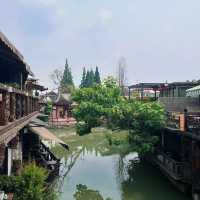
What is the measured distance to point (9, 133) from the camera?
10.5 metres

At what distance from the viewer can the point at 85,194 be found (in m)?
23.7

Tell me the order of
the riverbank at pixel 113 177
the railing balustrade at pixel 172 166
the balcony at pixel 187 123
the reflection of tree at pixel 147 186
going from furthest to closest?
the riverbank at pixel 113 177 < the reflection of tree at pixel 147 186 < the railing balustrade at pixel 172 166 < the balcony at pixel 187 123

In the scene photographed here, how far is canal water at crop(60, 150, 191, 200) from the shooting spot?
75.4 ft


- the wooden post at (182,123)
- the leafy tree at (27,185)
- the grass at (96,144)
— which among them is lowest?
the grass at (96,144)

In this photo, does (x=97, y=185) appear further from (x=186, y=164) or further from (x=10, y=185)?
(x=10, y=185)

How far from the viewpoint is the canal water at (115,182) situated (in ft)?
75.4

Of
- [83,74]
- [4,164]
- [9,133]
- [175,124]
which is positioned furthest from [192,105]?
[83,74]

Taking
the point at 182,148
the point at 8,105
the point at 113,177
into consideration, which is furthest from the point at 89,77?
the point at 8,105

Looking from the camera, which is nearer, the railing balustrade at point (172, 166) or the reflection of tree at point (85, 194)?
the railing balustrade at point (172, 166)

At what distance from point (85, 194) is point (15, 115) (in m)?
10.7

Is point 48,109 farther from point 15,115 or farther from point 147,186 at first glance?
point 15,115

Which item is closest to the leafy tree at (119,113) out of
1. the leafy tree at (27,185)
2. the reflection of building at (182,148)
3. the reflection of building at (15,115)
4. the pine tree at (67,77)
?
the reflection of building at (182,148)

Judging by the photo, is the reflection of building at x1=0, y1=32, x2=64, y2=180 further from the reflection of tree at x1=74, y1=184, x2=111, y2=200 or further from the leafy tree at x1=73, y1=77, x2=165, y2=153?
the leafy tree at x1=73, y1=77, x2=165, y2=153

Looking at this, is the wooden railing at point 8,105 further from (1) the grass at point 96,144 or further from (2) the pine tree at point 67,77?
(2) the pine tree at point 67,77
